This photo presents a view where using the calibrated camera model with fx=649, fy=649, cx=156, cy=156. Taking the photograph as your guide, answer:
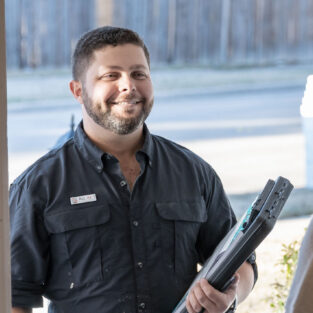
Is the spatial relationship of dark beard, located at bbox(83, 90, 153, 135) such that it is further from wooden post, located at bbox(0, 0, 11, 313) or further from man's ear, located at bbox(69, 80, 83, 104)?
wooden post, located at bbox(0, 0, 11, 313)

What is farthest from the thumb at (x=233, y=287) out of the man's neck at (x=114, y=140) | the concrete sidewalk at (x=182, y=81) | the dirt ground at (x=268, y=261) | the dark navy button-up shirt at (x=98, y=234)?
the concrete sidewalk at (x=182, y=81)

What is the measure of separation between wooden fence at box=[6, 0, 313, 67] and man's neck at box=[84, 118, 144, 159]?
2168 millimetres

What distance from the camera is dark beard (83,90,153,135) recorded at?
1.55 meters

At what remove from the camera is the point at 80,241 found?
1529mm

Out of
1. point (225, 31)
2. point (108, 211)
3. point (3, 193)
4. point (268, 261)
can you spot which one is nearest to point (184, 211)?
point (108, 211)

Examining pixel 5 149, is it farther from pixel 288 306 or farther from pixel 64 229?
pixel 64 229

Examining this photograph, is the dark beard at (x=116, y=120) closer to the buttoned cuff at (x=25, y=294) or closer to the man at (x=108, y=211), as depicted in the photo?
the man at (x=108, y=211)

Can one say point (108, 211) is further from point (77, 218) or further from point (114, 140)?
point (114, 140)

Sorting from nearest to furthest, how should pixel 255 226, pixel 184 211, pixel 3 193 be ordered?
pixel 3 193 → pixel 255 226 → pixel 184 211

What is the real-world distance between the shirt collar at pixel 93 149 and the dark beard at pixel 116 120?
0.21 ft

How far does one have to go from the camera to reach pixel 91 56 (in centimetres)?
160

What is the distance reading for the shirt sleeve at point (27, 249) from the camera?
1.50 meters

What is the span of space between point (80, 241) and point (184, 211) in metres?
0.27

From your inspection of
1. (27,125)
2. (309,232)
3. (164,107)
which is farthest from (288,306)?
(164,107)
